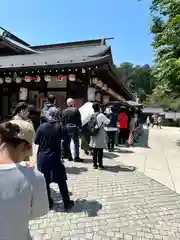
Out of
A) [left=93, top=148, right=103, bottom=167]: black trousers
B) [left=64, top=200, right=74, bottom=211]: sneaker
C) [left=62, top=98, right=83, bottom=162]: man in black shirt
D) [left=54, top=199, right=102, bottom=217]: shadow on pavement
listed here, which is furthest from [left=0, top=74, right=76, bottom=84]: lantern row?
[left=64, top=200, right=74, bottom=211]: sneaker

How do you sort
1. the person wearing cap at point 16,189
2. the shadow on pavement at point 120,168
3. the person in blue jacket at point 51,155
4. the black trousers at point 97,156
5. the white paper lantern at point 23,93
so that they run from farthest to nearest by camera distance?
1. the white paper lantern at point 23,93
2. the shadow on pavement at point 120,168
3. the black trousers at point 97,156
4. the person in blue jacket at point 51,155
5. the person wearing cap at point 16,189

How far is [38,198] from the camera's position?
5.33 ft

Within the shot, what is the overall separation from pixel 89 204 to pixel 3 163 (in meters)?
3.38

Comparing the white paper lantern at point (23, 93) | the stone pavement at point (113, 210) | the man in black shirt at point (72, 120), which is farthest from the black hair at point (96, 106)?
the white paper lantern at point (23, 93)

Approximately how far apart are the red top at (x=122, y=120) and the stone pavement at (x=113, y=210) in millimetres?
5282

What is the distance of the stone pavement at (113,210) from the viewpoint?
3689 millimetres

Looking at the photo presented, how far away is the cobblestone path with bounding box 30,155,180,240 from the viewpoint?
3.69 metres

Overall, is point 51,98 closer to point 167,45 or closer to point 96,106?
point 96,106

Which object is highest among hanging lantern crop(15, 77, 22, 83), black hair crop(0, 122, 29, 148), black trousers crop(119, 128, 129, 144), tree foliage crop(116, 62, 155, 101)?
tree foliage crop(116, 62, 155, 101)

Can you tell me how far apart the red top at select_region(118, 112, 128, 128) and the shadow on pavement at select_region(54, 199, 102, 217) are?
7.54 metres

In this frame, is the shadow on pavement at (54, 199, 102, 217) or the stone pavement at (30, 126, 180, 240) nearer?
the stone pavement at (30, 126, 180, 240)

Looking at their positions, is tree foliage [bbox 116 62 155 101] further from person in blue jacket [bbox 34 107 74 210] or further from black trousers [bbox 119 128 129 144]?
person in blue jacket [bbox 34 107 74 210]

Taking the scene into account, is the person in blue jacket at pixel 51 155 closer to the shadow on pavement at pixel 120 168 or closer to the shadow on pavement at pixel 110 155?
the shadow on pavement at pixel 120 168

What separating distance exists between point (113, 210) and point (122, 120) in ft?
26.0
